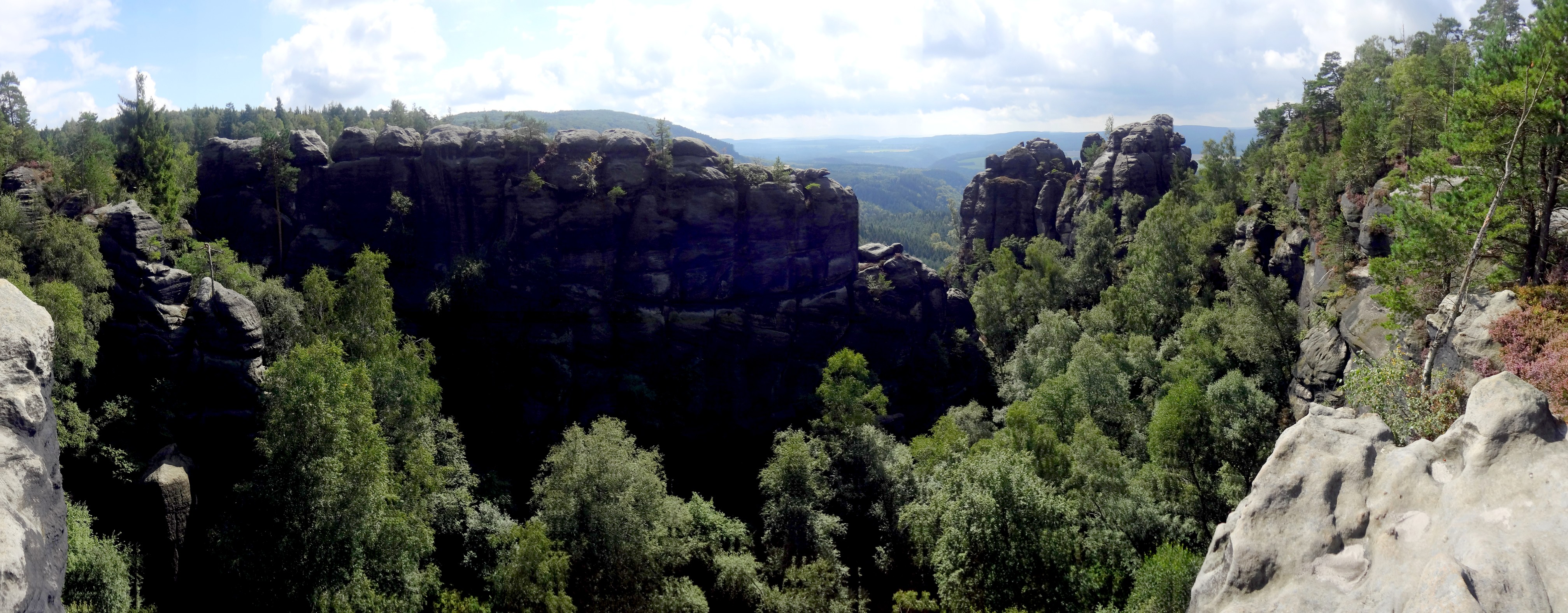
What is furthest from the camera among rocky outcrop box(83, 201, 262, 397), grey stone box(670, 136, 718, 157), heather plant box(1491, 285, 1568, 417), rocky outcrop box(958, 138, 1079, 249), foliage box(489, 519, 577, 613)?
rocky outcrop box(958, 138, 1079, 249)

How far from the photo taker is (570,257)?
195 feet

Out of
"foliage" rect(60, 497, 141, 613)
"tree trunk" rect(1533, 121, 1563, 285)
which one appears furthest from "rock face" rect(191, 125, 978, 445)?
"tree trunk" rect(1533, 121, 1563, 285)

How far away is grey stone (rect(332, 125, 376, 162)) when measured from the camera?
5931 centimetres

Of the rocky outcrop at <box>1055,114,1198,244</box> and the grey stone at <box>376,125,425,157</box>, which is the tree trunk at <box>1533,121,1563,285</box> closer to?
the rocky outcrop at <box>1055,114,1198,244</box>

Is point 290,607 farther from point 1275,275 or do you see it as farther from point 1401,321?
point 1275,275

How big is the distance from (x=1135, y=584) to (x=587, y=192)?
48932mm

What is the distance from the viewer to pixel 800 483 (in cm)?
4256

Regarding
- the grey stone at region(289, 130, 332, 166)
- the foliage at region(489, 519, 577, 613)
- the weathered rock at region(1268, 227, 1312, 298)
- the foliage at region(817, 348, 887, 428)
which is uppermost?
the grey stone at region(289, 130, 332, 166)

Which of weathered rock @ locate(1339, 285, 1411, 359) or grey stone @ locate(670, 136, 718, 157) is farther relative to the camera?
grey stone @ locate(670, 136, 718, 157)

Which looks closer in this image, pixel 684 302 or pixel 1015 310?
pixel 684 302

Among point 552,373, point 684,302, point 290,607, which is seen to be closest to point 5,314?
point 290,607

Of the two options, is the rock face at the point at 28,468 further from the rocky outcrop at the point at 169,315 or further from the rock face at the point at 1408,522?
the rocky outcrop at the point at 169,315

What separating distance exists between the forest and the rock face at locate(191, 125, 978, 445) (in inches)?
129

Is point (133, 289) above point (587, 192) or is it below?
below
